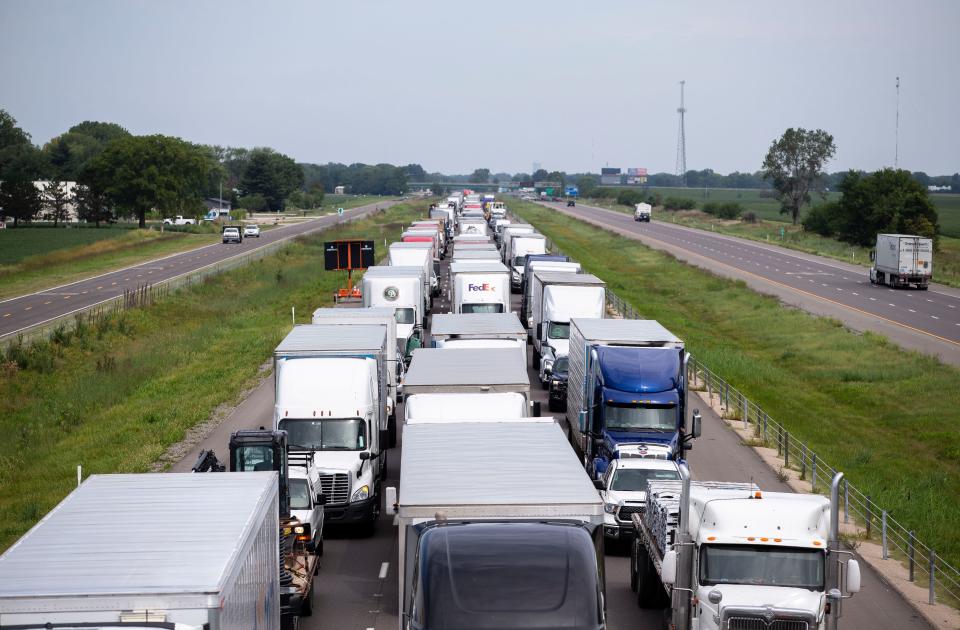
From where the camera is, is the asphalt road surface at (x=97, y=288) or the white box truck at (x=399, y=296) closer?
the white box truck at (x=399, y=296)

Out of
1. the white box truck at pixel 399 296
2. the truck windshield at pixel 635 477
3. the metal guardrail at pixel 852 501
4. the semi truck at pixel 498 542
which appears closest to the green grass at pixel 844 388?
the metal guardrail at pixel 852 501

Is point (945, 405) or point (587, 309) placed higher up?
point (587, 309)

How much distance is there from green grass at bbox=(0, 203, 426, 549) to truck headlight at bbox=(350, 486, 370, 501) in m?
6.70

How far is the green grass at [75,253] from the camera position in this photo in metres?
78.5

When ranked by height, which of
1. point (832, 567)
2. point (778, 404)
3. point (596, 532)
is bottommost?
point (778, 404)

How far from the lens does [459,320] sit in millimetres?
31062

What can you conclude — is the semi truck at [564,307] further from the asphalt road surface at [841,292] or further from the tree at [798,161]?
the tree at [798,161]

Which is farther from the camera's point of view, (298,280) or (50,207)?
(50,207)

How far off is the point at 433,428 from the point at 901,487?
51.0ft

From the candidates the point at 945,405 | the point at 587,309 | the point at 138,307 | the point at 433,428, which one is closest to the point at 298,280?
the point at 138,307

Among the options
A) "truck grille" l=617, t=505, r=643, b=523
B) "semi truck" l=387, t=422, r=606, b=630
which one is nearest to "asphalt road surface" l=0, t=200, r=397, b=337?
"truck grille" l=617, t=505, r=643, b=523

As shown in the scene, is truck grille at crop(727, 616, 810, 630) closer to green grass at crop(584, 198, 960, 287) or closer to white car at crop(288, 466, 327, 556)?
white car at crop(288, 466, 327, 556)

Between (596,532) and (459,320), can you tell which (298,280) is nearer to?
(459,320)

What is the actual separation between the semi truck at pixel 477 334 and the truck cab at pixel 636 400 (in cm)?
447
